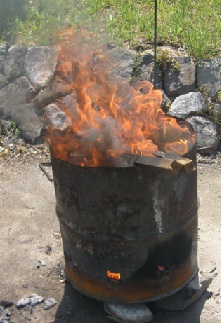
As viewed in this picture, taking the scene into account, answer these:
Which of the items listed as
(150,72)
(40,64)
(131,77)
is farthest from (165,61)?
(40,64)

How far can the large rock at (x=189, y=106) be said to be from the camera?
827 centimetres

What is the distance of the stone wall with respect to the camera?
8.29 meters

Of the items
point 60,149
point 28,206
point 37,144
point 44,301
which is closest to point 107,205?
point 60,149

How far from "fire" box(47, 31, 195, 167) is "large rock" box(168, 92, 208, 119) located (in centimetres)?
267

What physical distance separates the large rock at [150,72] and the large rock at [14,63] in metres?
1.88

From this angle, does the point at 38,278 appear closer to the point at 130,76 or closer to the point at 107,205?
the point at 107,205

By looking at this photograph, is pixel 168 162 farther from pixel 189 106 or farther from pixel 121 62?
pixel 121 62

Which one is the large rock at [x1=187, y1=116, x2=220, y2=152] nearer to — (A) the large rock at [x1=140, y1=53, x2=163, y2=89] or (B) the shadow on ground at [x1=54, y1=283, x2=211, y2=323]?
(A) the large rock at [x1=140, y1=53, x2=163, y2=89]

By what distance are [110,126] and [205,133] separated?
3.68 metres

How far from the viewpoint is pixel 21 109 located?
28.7 ft

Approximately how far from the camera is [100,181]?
4660 mm

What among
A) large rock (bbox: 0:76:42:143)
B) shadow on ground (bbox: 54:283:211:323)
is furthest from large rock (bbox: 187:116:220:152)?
shadow on ground (bbox: 54:283:211:323)

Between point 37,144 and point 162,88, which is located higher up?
point 162,88

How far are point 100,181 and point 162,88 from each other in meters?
4.17
